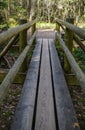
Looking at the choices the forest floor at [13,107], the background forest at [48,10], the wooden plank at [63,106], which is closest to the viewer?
the wooden plank at [63,106]

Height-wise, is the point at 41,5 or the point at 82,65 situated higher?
the point at 41,5

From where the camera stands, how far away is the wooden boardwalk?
120 inches

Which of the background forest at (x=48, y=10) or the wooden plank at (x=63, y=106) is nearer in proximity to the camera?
the wooden plank at (x=63, y=106)

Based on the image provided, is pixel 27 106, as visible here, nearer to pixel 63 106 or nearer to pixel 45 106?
pixel 45 106

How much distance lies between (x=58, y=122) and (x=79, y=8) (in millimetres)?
24413

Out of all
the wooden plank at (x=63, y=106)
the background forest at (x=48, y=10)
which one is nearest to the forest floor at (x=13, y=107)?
the wooden plank at (x=63, y=106)

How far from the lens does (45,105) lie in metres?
3.58

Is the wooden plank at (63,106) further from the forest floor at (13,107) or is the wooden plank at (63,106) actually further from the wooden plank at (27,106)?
the forest floor at (13,107)

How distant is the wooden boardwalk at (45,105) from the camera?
10.0 ft

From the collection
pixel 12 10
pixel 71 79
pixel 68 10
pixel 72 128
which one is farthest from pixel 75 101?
pixel 12 10

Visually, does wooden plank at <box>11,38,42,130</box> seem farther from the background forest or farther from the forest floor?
the background forest

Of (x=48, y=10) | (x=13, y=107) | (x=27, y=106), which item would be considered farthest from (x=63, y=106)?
(x=48, y=10)

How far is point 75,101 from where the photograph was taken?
244 inches

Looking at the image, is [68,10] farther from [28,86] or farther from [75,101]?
[28,86]
